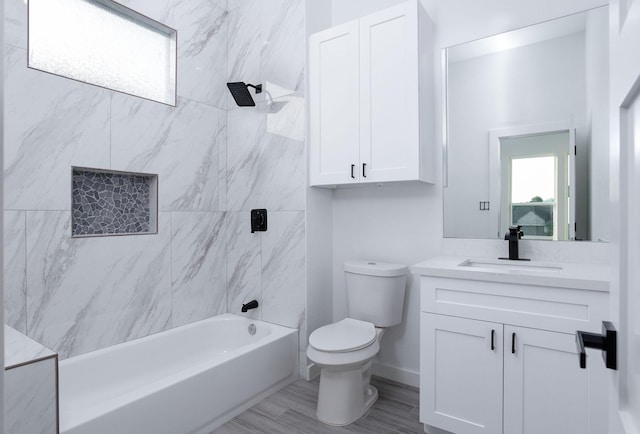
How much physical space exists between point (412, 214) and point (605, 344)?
1.86 m

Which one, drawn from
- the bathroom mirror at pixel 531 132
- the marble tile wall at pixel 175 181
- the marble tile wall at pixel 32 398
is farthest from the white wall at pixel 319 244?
the marble tile wall at pixel 32 398

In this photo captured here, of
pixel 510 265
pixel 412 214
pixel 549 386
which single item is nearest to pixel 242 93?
pixel 412 214

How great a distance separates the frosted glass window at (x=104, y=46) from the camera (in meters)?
2.00

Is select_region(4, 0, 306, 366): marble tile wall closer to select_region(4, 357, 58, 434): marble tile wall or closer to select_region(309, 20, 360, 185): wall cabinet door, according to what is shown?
select_region(309, 20, 360, 185): wall cabinet door

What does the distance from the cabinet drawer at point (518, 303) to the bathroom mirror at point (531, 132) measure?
50cm

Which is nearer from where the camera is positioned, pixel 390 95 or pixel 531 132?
pixel 531 132

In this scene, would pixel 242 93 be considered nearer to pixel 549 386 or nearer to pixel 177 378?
pixel 177 378

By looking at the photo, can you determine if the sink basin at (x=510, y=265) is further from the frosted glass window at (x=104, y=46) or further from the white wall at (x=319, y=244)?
the frosted glass window at (x=104, y=46)

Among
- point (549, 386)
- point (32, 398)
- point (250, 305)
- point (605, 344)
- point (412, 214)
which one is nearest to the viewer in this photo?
point (605, 344)

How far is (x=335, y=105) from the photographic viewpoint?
2.44 metres

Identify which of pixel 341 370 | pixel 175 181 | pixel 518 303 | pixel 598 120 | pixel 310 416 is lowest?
pixel 310 416

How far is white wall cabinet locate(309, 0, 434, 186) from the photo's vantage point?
213cm

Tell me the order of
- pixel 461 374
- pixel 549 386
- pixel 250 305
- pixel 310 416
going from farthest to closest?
pixel 250 305 → pixel 310 416 → pixel 461 374 → pixel 549 386

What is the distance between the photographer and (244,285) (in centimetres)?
284
